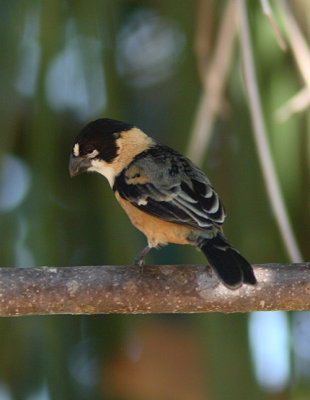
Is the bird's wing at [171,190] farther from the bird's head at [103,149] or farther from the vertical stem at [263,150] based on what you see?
the vertical stem at [263,150]

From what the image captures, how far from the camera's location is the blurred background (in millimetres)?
2967

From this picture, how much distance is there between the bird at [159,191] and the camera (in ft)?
8.97

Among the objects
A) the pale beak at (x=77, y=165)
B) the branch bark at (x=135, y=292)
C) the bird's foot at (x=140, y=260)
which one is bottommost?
the branch bark at (x=135, y=292)

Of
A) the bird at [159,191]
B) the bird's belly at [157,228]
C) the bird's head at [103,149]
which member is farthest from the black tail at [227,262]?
the bird's head at [103,149]

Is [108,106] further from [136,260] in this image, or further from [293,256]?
[293,256]

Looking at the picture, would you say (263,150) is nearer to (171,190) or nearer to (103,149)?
(171,190)

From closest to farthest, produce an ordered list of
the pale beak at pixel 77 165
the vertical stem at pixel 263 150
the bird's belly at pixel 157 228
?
the vertical stem at pixel 263 150 → the bird's belly at pixel 157 228 → the pale beak at pixel 77 165

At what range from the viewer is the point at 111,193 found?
339cm

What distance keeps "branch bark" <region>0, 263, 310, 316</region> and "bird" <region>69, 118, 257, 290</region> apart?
0.07 meters

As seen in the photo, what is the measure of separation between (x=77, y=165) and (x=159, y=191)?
48cm

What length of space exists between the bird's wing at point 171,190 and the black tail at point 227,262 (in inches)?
2.7

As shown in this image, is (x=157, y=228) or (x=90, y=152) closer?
(x=157, y=228)

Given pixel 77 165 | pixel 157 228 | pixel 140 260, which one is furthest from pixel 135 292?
pixel 77 165

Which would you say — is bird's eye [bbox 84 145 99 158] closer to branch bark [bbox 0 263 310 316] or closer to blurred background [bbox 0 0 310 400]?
blurred background [bbox 0 0 310 400]
